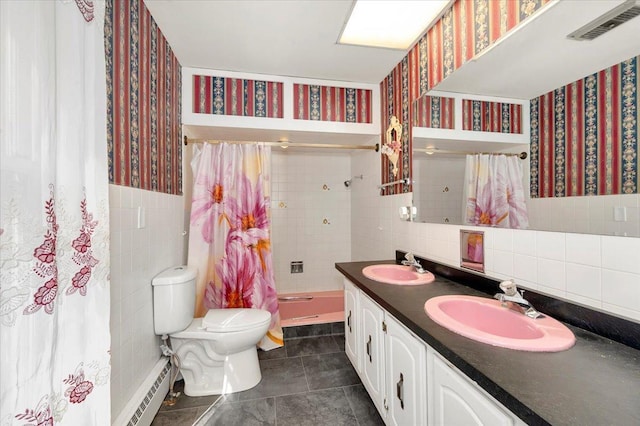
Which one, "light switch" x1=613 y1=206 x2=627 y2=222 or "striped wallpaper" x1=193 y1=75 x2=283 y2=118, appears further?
"striped wallpaper" x1=193 y1=75 x2=283 y2=118

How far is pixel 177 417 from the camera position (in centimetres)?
154

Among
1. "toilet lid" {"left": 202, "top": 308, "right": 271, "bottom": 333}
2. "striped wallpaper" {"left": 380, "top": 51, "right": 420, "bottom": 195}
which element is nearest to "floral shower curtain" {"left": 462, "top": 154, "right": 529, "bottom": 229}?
"striped wallpaper" {"left": 380, "top": 51, "right": 420, "bottom": 195}

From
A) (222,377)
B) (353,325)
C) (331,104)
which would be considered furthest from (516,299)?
(331,104)

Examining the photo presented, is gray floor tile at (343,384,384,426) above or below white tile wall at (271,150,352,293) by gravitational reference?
below

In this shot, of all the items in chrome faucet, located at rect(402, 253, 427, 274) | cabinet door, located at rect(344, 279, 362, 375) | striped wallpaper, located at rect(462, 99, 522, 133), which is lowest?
cabinet door, located at rect(344, 279, 362, 375)

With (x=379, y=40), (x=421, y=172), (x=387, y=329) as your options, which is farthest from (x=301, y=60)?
(x=387, y=329)

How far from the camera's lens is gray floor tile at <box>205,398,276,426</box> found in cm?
150

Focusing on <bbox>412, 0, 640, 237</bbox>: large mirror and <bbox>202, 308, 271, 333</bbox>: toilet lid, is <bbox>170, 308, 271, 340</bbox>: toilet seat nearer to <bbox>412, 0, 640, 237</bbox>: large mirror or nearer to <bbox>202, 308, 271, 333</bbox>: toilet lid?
<bbox>202, 308, 271, 333</bbox>: toilet lid

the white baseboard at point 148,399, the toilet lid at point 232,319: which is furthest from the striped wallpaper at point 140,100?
the white baseboard at point 148,399

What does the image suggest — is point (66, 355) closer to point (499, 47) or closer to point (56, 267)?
point (56, 267)

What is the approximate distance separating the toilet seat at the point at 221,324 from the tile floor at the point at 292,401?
413mm

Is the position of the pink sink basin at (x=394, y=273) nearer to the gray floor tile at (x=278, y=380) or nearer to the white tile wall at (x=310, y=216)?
the gray floor tile at (x=278, y=380)

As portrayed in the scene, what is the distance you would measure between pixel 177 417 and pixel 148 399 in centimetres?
22

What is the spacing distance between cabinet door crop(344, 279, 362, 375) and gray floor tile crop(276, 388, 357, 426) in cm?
22
